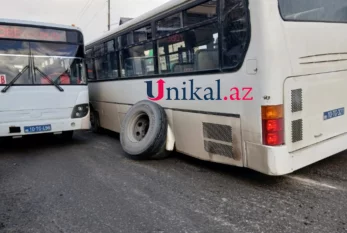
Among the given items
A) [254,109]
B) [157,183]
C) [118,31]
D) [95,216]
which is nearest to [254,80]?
[254,109]

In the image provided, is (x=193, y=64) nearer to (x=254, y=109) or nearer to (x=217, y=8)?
(x=217, y=8)

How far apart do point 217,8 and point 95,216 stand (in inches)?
117

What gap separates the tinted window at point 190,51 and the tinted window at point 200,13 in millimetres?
125

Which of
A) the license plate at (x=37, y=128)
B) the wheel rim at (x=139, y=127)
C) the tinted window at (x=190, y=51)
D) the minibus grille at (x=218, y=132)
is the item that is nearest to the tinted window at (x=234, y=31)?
the tinted window at (x=190, y=51)

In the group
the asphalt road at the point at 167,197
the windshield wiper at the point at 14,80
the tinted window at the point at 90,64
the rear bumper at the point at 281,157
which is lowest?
the asphalt road at the point at 167,197

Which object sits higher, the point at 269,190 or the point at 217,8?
the point at 217,8

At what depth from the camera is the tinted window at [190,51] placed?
4.28 meters

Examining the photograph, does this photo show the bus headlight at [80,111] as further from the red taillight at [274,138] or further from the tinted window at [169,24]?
the red taillight at [274,138]

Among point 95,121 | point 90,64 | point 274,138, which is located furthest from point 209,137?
point 90,64

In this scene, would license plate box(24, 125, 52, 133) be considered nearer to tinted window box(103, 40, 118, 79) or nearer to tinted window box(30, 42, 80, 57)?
tinted window box(30, 42, 80, 57)

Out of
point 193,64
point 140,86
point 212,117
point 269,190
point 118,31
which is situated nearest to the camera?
point 269,190

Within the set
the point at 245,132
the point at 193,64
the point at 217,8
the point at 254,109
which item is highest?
the point at 217,8

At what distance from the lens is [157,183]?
14.5 feet

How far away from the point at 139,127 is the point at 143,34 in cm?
176
